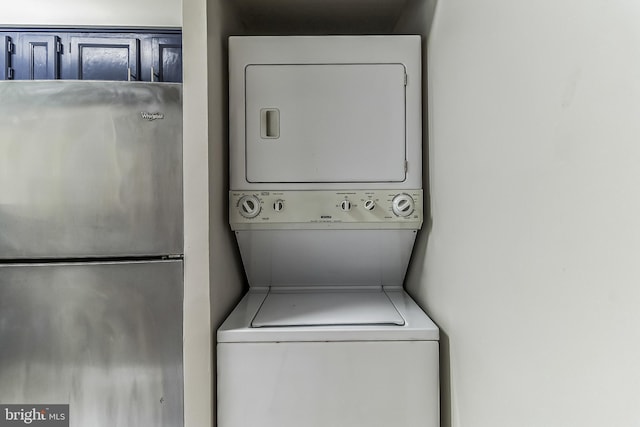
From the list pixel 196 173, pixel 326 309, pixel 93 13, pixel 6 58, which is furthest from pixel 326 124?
pixel 6 58

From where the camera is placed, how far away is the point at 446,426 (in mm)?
1240

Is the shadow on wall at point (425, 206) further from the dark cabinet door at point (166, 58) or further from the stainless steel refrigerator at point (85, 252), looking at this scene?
the dark cabinet door at point (166, 58)

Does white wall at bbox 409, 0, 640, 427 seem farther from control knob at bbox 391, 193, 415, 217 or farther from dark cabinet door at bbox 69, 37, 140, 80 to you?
dark cabinet door at bbox 69, 37, 140, 80

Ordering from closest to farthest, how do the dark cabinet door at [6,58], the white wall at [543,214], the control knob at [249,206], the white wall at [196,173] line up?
the white wall at [543,214]
the white wall at [196,173]
the control knob at [249,206]
the dark cabinet door at [6,58]

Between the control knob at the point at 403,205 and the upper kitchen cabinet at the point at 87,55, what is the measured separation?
1700mm

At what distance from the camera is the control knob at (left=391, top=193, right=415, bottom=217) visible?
1.45m

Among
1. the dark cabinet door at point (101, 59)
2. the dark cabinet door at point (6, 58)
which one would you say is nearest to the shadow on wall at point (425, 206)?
the dark cabinet door at point (101, 59)

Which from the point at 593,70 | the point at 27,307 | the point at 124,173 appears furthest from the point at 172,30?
the point at 593,70

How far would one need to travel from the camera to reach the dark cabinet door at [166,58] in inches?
89.0

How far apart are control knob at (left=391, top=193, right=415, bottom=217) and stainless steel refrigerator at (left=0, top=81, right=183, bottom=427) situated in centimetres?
91

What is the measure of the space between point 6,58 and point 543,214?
3.05m

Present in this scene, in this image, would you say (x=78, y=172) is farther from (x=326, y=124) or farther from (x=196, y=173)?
(x=326, y=124)

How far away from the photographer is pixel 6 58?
223 cm

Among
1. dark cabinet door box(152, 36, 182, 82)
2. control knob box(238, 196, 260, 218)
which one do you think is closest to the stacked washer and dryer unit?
control knob box(238, 196, 260, 218)
